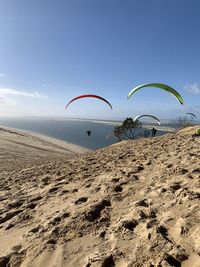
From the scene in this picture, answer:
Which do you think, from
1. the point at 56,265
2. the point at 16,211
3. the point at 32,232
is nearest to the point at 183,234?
the point at 56,265

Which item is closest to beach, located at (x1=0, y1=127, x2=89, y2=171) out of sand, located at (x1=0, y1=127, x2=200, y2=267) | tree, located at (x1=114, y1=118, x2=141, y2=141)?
tree, located at (x1=114, y1=118, x2=141, y2=141)

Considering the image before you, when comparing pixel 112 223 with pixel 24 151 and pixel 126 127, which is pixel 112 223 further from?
pixel 126 127

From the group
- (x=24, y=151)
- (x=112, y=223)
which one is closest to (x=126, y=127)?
(x=24, y=151)

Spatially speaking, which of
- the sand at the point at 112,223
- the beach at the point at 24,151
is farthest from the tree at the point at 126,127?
the sand at the point at 112,223

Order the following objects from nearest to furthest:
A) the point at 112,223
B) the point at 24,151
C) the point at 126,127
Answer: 1. the point at 112,223
2. the point at 24,151
3. the point at 126,127

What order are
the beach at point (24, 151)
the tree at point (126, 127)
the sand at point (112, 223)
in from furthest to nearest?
the tree at point (126, 127), the beach at point (24, 151), the sand at point (112, 223)

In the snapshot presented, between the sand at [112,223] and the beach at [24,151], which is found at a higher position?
the sand at [112,223]

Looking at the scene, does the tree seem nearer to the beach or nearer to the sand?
the beach

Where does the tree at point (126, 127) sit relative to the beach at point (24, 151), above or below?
above

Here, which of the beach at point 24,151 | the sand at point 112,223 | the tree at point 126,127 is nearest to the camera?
the sand at point 112,223

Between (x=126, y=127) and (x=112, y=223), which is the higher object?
(x=112, y=223)

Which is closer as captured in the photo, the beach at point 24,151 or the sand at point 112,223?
the sand at point 112,223

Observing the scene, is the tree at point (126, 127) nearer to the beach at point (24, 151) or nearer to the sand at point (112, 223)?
the beach at point (24, 151)
